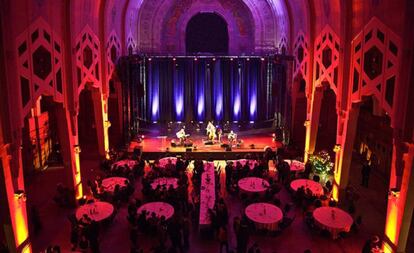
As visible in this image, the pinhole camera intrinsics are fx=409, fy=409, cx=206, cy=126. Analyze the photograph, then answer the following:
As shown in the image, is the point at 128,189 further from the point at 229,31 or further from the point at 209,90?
the point at 229,31

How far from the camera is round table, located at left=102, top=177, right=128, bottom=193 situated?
614 inches

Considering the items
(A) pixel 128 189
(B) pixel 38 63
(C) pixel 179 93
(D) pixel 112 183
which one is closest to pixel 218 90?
(C) pixel 179 93

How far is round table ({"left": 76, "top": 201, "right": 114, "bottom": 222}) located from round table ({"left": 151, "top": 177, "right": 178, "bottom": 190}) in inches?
87.7

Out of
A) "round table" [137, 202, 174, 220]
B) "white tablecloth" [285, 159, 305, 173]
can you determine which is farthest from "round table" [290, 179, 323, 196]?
"round table" [137, 202, 174, 220]

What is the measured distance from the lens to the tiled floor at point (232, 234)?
12.5m

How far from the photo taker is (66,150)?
15.2m

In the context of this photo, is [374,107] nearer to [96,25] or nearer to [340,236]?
[340,236]

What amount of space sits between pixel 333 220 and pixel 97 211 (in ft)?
24.8

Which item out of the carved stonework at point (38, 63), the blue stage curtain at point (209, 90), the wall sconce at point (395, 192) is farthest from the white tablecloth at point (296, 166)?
the carved stonework at point (38, 63)

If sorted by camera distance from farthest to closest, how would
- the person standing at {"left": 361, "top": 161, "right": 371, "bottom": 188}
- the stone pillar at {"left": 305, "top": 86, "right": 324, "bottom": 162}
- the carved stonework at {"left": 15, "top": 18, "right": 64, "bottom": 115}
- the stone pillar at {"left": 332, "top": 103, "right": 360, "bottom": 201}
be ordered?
the stone pillar at {"left": 305, "top": 86, "right": 324, "bottom": 162}
the person standing at {"left": 361, "top": 161, "right": 371, "bottom": 188}
the stone pillar at {"left": 332, "top": 103, "right": 360, "bottom": 201}
the carved stonework at {"left": 15, "top": 18, "right": 64, "bottom": 115}

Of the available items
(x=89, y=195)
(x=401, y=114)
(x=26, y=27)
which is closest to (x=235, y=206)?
(x=89, y=195)

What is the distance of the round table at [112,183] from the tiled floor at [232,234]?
2.70 ft

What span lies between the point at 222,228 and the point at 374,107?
10398mm

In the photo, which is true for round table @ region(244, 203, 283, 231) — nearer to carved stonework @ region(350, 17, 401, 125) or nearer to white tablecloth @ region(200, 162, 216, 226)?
white tablecloth @ region(200, 162, 216, 226)
